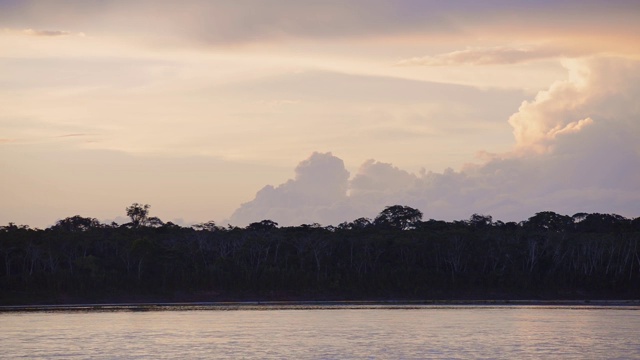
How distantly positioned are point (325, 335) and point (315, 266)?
257 ft

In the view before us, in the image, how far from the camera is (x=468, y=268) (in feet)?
529

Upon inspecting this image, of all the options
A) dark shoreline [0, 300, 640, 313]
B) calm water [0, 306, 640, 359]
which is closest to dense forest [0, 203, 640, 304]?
dark shoreline [0, 300, 640, 313]

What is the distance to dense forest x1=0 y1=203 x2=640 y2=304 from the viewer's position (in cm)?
14925

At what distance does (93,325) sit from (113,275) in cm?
5488

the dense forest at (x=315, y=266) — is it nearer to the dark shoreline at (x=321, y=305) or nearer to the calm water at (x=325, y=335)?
the dark shoreline at (x=321, y=305)

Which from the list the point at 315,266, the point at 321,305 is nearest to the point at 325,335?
the point at 321,305

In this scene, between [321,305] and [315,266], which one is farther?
[315,266]

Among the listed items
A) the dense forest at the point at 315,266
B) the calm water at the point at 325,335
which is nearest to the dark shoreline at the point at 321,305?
the dense forest at the point at 315,266

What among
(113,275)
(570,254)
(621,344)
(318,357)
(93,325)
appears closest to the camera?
(318,357)

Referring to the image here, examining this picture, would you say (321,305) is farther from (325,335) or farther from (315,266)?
(325,335)

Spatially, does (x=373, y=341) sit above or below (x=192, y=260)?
below

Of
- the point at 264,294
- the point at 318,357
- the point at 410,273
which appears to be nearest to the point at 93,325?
the point at 318,357

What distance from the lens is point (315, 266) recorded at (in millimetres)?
160125

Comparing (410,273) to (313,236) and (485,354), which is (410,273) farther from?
(485,354)
